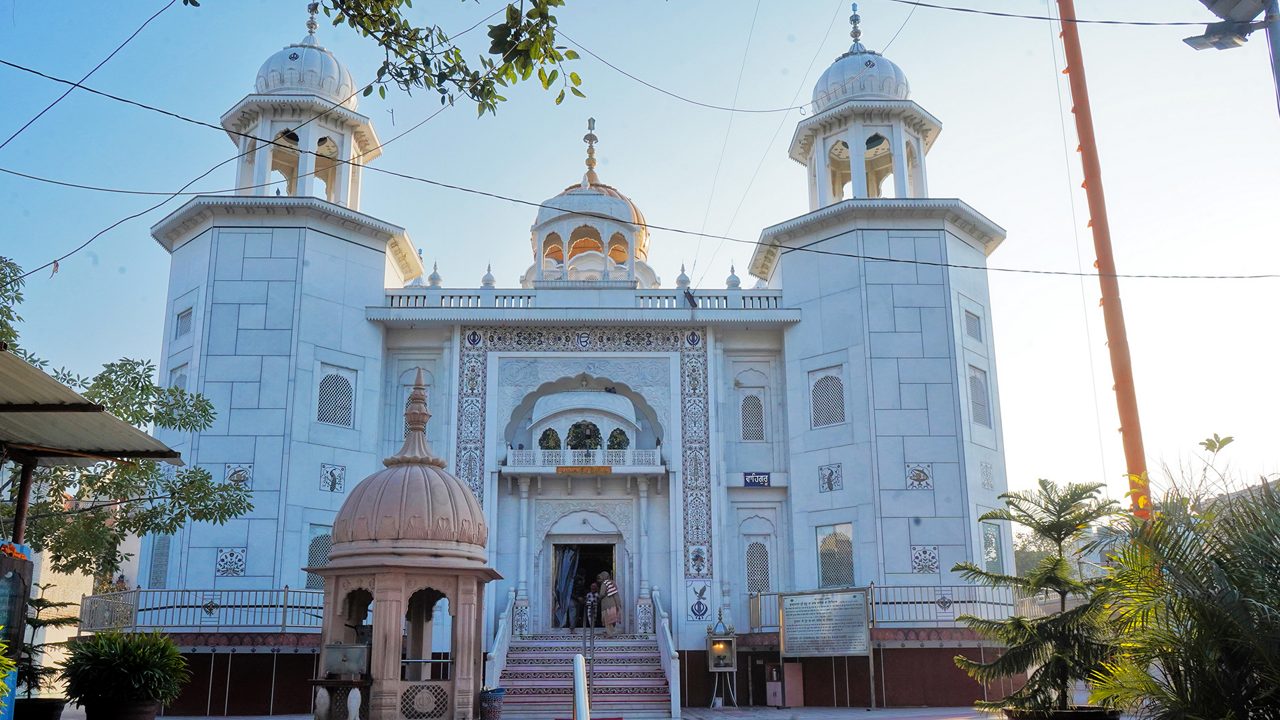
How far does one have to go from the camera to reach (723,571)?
22.2 metres

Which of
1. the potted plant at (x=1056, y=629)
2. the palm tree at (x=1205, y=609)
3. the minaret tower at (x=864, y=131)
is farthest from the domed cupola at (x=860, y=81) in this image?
the palm tree at (x=1205, y=609)

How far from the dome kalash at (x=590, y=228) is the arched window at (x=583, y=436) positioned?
320 centimetres

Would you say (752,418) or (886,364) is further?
(752,418)

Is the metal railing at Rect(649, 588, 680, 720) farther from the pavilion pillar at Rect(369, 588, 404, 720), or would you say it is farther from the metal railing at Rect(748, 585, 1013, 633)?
the pavilion pillar at Rect(369, 588, 404, 720)

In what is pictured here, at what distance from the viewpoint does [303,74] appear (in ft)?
78.1

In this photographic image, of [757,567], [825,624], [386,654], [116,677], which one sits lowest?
[116,677]

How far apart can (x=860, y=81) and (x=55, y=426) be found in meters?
19.3

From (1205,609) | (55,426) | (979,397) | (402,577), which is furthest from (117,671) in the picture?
(979,397)

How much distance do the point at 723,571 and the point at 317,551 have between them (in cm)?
802

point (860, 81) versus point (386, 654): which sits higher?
point (860, 81)

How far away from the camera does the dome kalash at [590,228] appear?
80.8 feet

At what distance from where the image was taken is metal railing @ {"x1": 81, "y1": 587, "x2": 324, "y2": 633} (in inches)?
767

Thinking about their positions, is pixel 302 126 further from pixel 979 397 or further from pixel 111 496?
pixel 979 397

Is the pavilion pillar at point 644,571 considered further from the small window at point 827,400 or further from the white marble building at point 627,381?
the small window at point 827,400
